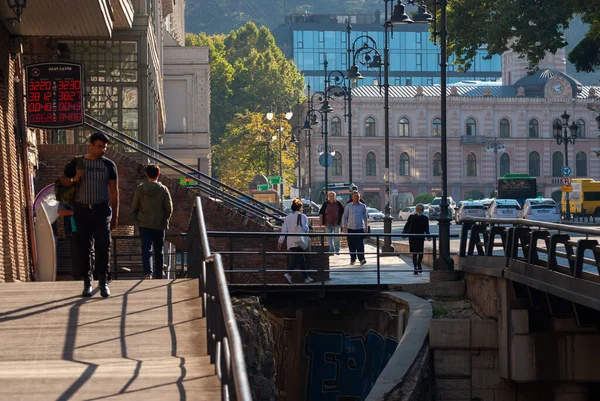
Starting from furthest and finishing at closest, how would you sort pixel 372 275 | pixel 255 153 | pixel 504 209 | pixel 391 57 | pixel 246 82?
pixel 391 57
pixel 246 82
pixel 255 153
pixel 504 209
pixel 372 275

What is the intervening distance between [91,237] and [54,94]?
823 cm

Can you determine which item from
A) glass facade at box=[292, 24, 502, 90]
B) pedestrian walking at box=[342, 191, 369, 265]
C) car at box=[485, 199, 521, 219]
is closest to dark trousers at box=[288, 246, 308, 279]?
pedestrian walking at box=[342, 191, 369, 265]

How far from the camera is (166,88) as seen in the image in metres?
61.4

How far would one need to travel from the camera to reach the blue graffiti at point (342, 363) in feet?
75.2

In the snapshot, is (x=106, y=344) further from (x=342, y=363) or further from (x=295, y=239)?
(x=342, y=363)

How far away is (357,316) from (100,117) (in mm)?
9498

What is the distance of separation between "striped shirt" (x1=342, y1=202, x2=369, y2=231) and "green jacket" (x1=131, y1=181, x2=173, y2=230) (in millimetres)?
10756

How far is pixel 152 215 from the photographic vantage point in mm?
16125

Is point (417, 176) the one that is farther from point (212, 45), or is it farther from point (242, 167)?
point (242, 167)

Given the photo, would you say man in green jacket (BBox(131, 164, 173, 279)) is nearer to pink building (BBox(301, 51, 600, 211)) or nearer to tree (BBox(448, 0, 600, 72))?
tree (BBox(448, 0, 600, 72))

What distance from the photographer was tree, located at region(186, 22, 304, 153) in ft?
397

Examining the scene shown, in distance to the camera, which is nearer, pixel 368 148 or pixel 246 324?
pixel 246 324

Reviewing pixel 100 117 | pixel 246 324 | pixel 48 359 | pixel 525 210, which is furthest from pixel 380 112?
pixel 48 359

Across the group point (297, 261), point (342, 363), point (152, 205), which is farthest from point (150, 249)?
point (342, 363)
